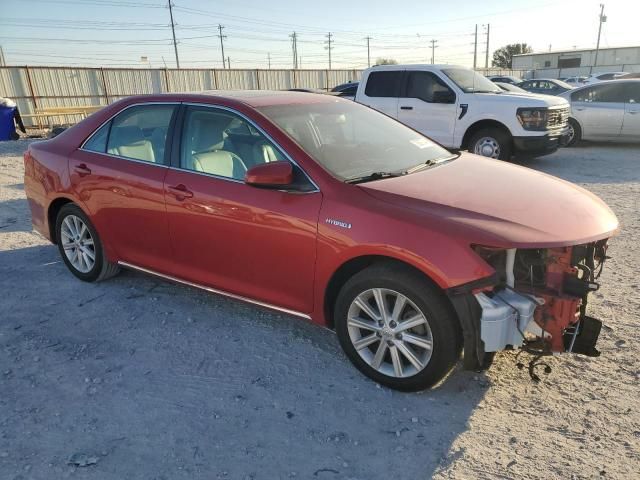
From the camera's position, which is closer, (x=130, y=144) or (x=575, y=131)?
(x=130, y=144)

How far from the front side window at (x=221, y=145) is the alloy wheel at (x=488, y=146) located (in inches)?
272

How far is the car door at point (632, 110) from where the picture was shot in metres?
11.2

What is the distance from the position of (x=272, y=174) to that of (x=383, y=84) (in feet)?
25.5

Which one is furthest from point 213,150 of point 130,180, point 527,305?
point 527,305

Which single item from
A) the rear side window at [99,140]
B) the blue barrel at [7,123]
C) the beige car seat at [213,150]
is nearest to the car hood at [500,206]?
the beige car seat at [213,150]

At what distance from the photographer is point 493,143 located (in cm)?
947

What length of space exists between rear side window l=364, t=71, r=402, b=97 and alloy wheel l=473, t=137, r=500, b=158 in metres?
1.85

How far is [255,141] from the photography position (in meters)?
3.51

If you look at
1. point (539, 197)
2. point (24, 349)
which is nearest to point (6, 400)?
point (24, 349)

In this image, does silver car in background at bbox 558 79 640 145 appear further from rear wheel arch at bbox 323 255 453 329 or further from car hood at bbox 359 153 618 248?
rear wheel arch at bbox 323 255 453 329

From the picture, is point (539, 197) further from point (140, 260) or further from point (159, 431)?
point (140, 260)

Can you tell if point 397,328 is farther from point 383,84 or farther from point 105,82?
point 105,82

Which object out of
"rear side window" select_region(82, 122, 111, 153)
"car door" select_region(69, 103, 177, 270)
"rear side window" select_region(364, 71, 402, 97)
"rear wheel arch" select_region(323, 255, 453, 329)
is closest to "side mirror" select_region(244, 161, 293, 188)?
"rear wheel arch" select_region(323, 255, 453, 329)

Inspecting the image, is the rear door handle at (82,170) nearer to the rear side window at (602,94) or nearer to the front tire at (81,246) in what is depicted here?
the front tire at (81,246)
